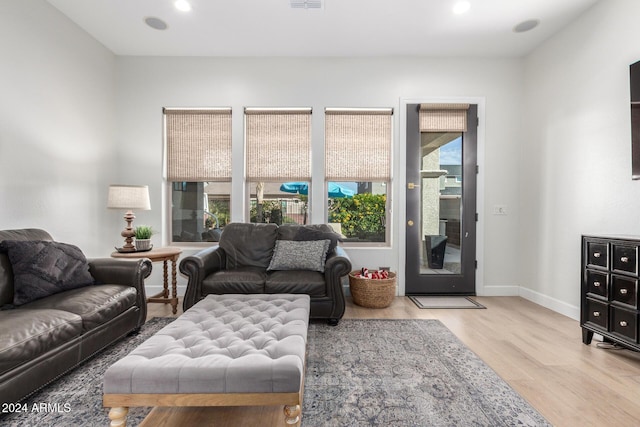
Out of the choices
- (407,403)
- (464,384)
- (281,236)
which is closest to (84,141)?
(281,236)

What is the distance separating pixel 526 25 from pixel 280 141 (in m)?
2.98

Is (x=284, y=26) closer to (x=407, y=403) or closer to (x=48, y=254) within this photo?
(x=48, y=254)

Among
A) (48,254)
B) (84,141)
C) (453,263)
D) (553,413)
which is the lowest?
(553,413)

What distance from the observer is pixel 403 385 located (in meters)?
1.94

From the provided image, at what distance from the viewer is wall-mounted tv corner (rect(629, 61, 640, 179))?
2471mm

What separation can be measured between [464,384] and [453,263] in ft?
7.57

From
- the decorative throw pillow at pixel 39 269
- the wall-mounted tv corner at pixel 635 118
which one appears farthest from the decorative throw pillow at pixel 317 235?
the wall-mounted tv corner at pixel 635 118

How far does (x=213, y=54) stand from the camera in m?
3.96

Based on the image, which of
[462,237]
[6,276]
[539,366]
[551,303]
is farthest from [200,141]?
[551,303]

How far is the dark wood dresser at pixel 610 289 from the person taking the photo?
2184 millimetres

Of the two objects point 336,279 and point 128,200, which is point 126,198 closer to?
point 128,200

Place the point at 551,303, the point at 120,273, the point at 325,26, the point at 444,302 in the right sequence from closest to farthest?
1. the point at 120,273
2. the point at 325,26
3. the point at 551,303
4. the point at 444,302

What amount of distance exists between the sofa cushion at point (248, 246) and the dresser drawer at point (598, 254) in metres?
2.87

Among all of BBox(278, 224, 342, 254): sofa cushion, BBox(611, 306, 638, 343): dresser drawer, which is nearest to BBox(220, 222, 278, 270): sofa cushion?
BBox(278, 224, 342, 254): sofa cushion
